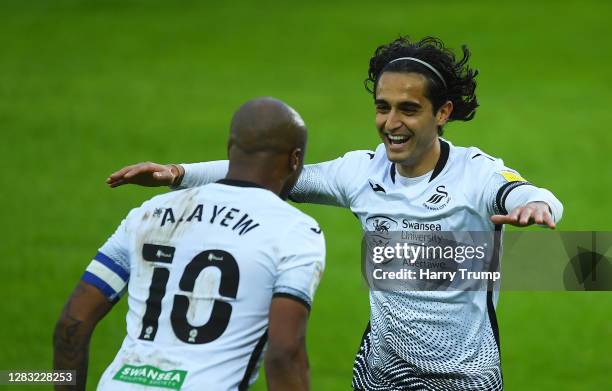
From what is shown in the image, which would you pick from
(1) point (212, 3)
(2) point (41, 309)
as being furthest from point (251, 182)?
(1) point (212, 3)

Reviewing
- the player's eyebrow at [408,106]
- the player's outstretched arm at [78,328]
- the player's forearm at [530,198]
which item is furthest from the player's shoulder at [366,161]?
the player's outstretched arm at [78,328]

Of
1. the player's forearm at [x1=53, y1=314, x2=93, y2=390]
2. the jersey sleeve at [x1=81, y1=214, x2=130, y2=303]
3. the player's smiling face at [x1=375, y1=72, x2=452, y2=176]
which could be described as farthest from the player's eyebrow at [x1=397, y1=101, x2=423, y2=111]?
the player's forearm at [x1=53, y1=314, x2=93, y2=390]

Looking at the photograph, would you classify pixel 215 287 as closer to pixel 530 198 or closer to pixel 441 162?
pixel 530 198

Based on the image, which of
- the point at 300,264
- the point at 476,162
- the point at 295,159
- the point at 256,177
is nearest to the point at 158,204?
the point at 256,177

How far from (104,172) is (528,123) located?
25.6 feet

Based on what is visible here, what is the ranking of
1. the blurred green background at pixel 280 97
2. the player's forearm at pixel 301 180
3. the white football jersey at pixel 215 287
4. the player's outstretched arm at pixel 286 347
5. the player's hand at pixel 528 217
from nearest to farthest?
the player's outstretched arm at pixel 286 347 < the white football jersey at pixel 215 287 < the player's hand at pixel 528 217 < the player's forearm at pixel 301 180 < the blurred green background at pixel 280 97

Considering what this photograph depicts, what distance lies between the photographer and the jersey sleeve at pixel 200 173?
5.94 m

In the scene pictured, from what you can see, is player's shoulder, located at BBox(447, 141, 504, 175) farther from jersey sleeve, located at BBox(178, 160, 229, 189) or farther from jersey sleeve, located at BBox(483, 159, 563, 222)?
jersey sleeve, located at BBox(178, 160, 229, 189)

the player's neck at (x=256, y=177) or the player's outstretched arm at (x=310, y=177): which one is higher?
the player's outstretched arm at (x=310, y=177)

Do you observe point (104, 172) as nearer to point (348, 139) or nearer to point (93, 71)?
point (348, 139)

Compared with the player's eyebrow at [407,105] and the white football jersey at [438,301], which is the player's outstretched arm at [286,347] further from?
the player's eyebrow at [407,105]

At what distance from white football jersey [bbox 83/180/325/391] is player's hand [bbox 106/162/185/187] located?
1.01 m

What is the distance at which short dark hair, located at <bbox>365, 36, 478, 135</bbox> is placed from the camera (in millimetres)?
5855

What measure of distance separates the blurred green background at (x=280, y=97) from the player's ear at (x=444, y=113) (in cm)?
411
